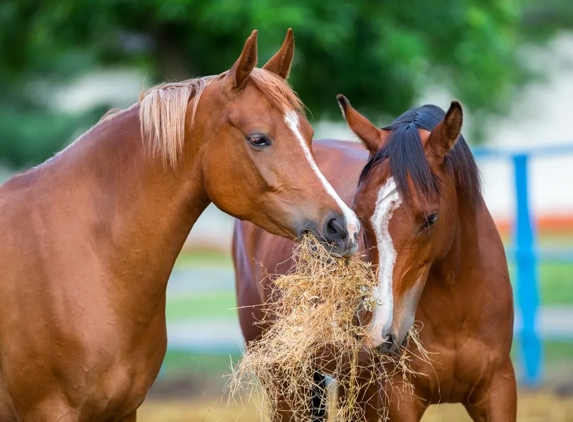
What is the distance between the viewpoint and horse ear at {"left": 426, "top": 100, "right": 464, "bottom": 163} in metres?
3.86

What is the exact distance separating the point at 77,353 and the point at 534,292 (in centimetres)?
504

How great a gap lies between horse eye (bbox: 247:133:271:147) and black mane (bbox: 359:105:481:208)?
58cm

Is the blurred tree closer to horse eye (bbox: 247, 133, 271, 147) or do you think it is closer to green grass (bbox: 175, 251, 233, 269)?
horse eye (bbox: 247, 133, 271, 147)

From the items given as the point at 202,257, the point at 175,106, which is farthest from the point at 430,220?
the point at 202,257

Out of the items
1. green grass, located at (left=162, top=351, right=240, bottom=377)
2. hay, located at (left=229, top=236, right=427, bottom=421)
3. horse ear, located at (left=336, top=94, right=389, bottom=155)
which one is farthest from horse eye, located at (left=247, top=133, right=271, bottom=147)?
green grass, located at (left=162, top=351, right=240, bottom=377)

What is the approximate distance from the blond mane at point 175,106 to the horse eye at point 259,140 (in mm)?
165

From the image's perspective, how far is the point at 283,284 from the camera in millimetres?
3654

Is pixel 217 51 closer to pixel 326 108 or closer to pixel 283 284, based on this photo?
pixel 326 108

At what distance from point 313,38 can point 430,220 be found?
4.97 meters

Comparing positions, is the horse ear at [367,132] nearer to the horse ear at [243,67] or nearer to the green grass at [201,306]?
the horse ear at [243,67]

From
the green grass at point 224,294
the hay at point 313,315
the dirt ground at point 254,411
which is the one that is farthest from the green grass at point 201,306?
the hay at point 313,315

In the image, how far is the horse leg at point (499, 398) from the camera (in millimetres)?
4066

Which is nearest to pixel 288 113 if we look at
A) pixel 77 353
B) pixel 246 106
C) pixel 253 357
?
pixel 246 106

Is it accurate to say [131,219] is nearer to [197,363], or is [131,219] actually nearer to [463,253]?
[463,253]
